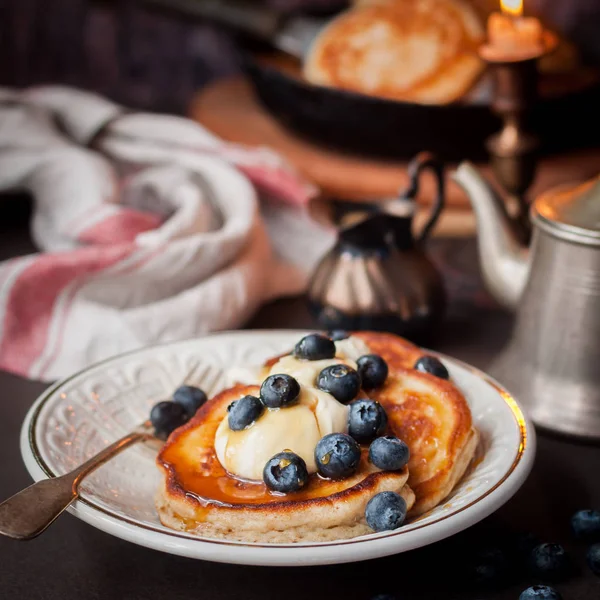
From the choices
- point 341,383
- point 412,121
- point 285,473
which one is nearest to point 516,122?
point 412,121

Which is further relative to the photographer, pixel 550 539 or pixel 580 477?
pixel 580 477

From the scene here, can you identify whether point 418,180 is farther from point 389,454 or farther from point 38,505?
point 38,505

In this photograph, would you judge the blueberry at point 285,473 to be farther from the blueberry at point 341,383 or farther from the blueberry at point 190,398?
the blueberry at point 190,398

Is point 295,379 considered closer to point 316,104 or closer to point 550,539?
point 550,539

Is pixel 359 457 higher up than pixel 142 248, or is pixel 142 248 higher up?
pixel 359 457

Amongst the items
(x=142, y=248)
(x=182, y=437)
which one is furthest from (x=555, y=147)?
(x=182, y=437)

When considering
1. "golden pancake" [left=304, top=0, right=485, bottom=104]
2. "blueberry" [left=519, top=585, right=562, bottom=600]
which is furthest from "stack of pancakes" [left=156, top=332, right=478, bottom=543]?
"golden pancake" [left=304, top=0, right=485, bottom=104]

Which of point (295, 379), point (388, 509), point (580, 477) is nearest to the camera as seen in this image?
point (388, 509)
